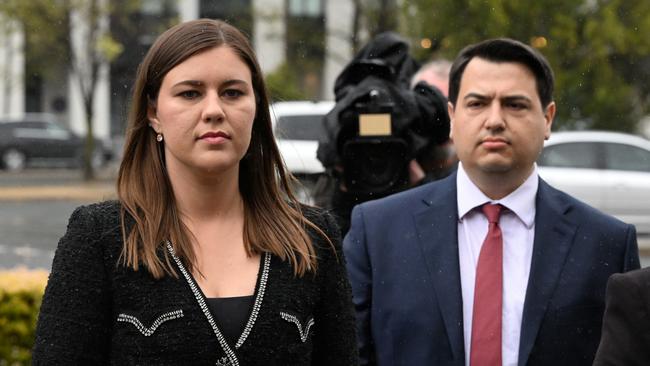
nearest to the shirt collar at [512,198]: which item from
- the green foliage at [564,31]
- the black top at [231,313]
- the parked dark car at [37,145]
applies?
the black top at [231,313]

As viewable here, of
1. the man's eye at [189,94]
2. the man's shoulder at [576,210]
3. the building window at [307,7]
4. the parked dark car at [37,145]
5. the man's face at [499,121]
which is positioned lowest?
the parked dark car at [37,145]

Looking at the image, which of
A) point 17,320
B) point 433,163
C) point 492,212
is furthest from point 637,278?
point 17,320

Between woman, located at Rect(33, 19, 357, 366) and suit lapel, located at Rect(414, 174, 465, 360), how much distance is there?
64cm

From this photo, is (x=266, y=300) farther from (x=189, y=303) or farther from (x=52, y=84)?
(x=52, y=84)

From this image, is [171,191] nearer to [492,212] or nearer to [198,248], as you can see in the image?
[198,248]

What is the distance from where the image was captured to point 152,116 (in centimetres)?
288

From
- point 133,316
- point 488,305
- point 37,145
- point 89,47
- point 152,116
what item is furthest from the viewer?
point 37,145

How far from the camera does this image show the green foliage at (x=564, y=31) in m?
17.9

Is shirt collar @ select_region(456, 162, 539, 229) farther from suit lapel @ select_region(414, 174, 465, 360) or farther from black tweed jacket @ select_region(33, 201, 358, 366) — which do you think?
black tweed jacket @ select_region(33, 201, 358, 366)

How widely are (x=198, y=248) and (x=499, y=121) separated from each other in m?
1.16

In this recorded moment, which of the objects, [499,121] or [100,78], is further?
[100,78]

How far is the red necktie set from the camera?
3.41 metres

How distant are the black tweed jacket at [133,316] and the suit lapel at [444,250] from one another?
81 cm

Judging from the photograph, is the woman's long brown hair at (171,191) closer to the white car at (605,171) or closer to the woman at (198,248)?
the woman at (198,248)
